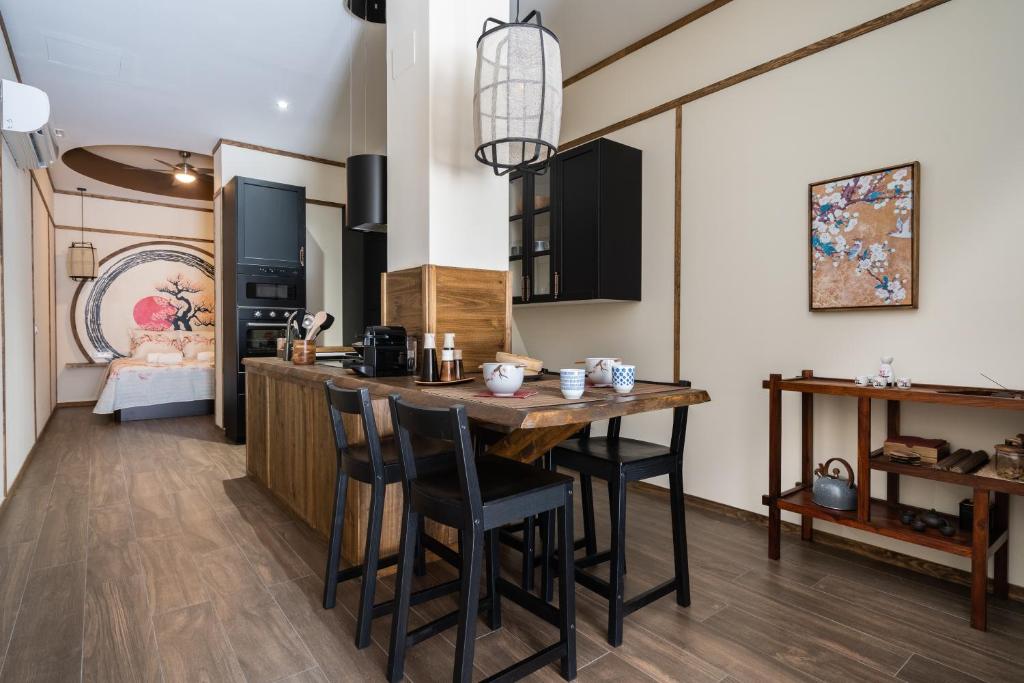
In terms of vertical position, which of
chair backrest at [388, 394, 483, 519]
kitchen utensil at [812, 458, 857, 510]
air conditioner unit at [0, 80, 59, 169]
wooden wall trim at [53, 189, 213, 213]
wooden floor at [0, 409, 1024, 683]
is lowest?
wooden floor at [0, 409, 1024, 683]

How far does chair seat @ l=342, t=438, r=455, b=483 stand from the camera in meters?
1.77

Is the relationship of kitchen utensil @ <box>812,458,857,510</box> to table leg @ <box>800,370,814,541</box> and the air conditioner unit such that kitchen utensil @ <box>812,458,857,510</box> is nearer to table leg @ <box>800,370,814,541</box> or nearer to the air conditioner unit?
table leg @ <box>800,370,814,541</box>

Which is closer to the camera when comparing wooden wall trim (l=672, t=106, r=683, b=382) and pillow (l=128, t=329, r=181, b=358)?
wooden wall trim (l=672, t=106, r=683, b=382)

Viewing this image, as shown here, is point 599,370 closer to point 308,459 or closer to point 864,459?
point 864,459

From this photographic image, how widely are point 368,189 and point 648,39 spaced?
2079 millimetres

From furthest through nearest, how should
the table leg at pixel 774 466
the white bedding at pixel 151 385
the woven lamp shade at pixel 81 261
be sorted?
the woven lamp shade at pixel 81 261
the white bedding at pixel 151 385
the table leg at pixel 774 466

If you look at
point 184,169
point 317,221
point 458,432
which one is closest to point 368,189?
point 458,432

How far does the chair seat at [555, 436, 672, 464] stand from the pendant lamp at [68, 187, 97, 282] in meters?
7.89

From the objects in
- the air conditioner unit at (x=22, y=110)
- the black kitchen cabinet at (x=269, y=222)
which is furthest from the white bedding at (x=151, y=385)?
the air conditioner unit at (x=22, y=110)

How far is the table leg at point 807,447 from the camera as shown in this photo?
8.62 ft

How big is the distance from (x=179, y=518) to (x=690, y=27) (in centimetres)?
420

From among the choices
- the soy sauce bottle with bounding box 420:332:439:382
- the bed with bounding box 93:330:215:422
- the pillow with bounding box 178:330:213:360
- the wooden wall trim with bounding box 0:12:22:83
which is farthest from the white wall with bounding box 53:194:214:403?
the soy sauce bottle with bounding box 420:332:439:382

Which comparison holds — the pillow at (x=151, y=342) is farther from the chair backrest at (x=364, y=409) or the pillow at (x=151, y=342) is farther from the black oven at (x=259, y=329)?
the chair backrest at (x=364, y=409)

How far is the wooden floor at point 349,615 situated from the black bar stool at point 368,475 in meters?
0.10
